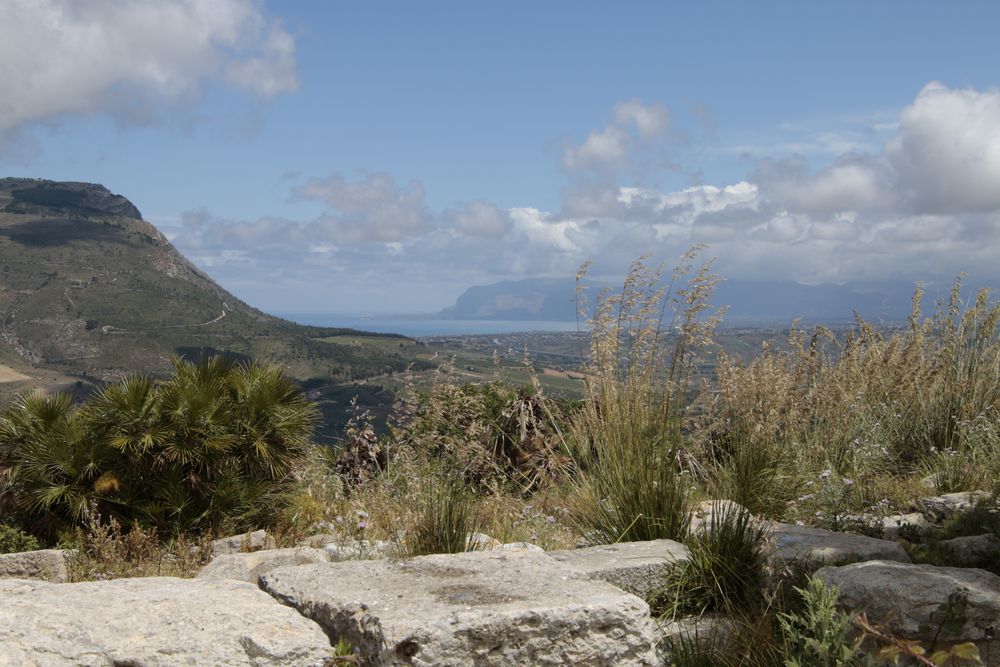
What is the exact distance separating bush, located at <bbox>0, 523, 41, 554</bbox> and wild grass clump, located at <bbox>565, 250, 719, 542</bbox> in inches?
197

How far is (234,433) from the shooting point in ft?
27.7

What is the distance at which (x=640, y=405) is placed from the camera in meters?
6.08

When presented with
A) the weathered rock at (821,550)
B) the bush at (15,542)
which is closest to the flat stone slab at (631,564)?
the weathered rock at (821,550)

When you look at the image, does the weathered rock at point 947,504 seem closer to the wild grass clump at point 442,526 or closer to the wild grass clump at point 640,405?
the wild grass clump at point 640,405

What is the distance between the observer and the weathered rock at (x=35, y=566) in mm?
6629

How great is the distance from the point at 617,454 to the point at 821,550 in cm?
153

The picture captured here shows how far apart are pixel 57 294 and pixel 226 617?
419ft

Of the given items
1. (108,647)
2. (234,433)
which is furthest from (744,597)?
(234,433)

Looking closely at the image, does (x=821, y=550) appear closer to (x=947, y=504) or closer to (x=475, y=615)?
(x=947, y=504)

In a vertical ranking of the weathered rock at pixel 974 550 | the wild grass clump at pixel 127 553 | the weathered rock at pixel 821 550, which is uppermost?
the weathered rock at pixel 821 550

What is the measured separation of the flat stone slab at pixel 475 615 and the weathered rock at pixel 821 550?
1283mm

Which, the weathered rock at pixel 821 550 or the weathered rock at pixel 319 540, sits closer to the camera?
the weathered rock at pixel 821 550

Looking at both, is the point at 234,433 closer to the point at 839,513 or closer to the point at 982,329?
the point at 839,513

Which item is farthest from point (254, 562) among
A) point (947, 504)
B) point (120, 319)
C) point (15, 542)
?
point (120, 319)
